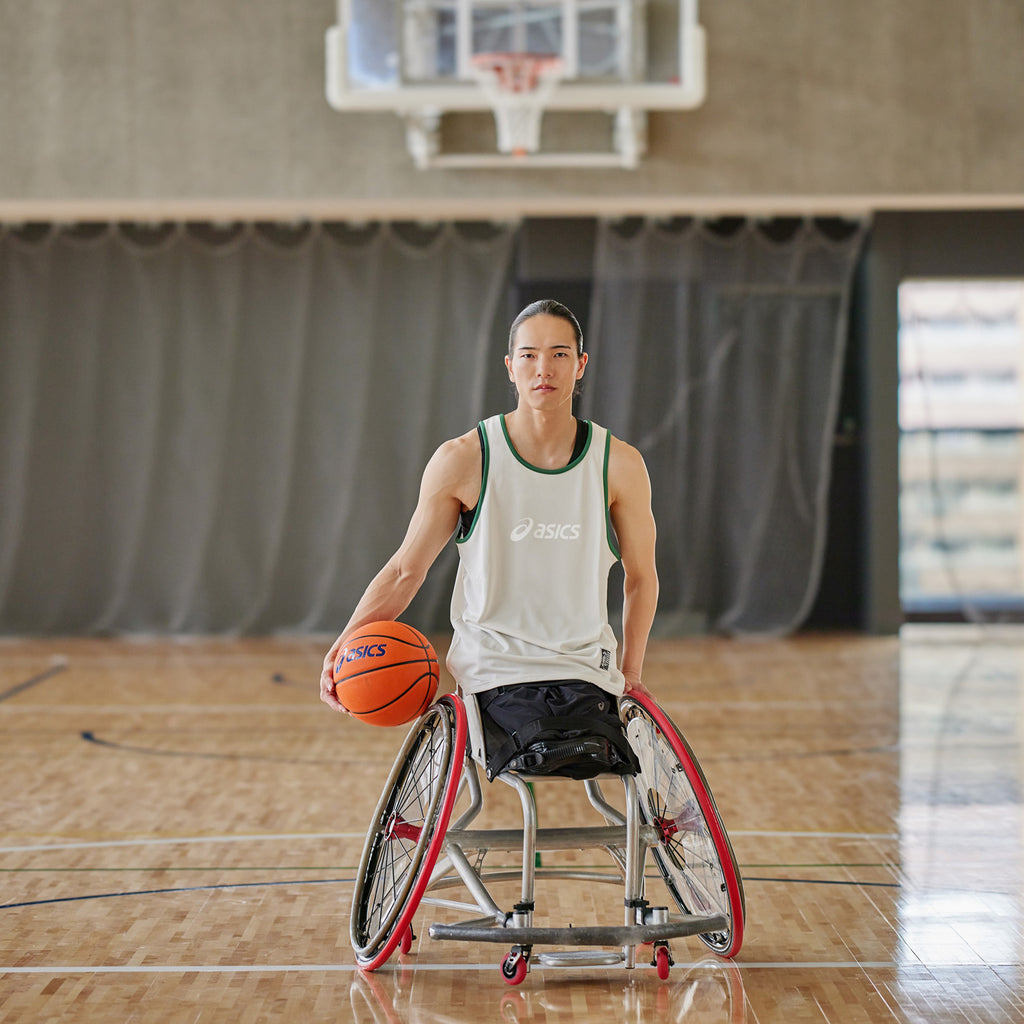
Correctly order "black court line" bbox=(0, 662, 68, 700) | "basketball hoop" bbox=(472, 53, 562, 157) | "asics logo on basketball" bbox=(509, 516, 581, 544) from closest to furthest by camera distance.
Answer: "asics logo on basketball" bbox=(509, 516, 581, 544), "black court line" bbox=(0, 662, 68, 700), "basketball hoop" bbox=(472, 53, 562, 157)

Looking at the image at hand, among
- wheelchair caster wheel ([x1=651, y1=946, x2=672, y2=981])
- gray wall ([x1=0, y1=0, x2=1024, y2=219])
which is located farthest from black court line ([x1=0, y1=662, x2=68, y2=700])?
wheelchair caster wheel ([x1=651, y1=946, x2=672, y2=981])

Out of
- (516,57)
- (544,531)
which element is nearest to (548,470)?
(544,531)

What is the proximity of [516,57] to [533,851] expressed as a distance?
4.53 metres

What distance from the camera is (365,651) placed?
2160 millimetres

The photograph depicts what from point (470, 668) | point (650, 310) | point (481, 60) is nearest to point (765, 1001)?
point (470, 668)

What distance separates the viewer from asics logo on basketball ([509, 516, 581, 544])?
7.25 feet

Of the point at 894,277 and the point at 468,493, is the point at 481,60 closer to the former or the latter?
the point at 894,277

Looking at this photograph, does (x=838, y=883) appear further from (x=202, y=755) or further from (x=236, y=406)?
(x=236, y=406)

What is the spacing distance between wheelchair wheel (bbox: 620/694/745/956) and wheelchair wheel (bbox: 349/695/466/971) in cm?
32

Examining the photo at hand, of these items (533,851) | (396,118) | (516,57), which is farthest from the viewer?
(396,118)

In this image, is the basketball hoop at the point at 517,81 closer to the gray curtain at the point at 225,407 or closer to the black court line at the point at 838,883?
the gray curtain at the point at 225,407

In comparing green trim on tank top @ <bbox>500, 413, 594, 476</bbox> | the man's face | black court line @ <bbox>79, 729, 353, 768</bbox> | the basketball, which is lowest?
black court line @ <bbox>79, 729, 353, 768</bbox>

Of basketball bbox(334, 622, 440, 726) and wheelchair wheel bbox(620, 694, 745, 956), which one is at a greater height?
basketball bbox(334, 622, 440, 726)

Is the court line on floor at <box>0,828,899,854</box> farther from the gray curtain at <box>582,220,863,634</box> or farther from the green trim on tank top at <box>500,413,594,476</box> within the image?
the gray curtain at <box>582,220,863,634</box>
